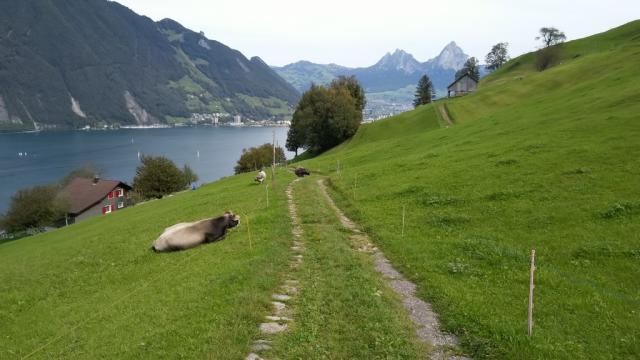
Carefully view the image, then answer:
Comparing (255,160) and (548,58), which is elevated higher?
(548,58)

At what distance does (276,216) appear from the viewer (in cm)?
2652

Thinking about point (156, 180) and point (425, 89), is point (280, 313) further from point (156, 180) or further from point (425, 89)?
point (425, 89)

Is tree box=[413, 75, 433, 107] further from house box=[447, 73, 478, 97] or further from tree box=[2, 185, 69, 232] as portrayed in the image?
tree box=[2, 185, 69, 232]

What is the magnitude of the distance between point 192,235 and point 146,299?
7803 millimetres

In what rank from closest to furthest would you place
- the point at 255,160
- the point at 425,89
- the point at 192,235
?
the point at 192,235, the point at 255,160, the point at 425,89

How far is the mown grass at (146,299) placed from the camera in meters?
12.0

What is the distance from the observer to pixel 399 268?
1770 centimetres

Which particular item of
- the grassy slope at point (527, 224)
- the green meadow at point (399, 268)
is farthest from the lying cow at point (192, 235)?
the grassy slope at point (527, 224)

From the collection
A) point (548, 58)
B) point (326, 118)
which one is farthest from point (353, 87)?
point (548, 58)

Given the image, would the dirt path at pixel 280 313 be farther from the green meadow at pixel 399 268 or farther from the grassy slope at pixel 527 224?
the grassy slope at pixel 527 224

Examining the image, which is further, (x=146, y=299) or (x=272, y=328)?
(x=146, y=299)

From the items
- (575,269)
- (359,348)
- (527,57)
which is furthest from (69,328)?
(527,57)

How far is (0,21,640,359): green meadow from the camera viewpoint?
11.7m

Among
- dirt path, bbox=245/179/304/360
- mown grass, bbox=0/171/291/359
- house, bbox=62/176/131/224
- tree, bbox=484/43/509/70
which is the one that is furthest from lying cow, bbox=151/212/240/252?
tree, bbox=484/43/509/70
